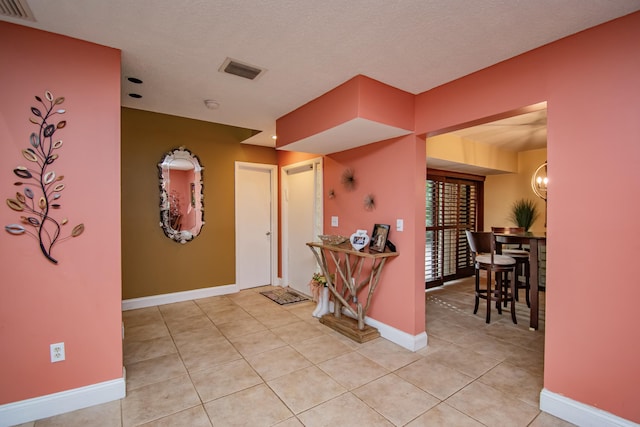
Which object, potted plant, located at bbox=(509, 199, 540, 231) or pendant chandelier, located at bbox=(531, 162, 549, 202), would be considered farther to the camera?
potted plant, located at bbox=(509, 199, 540, 231)

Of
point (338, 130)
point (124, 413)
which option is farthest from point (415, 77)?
point (124, 413)

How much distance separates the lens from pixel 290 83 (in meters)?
2.69

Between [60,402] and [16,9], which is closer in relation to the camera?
[16,9]

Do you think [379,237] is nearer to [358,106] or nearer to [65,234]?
[358,106]

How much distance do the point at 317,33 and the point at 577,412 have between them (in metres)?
2.94

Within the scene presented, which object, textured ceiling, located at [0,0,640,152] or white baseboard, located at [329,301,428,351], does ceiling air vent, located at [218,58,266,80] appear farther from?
white baseboard, located at [329,301,428,351]

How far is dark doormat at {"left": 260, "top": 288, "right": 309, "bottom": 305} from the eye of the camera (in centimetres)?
436

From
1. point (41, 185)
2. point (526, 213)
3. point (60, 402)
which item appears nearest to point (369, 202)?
point (41, 185)

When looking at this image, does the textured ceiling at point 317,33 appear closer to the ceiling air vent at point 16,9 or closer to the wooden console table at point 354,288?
the ceiling air vent at point 16,9

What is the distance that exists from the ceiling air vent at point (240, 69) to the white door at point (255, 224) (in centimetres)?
237

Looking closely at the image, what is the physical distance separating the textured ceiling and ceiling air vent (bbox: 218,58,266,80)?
0.17ft

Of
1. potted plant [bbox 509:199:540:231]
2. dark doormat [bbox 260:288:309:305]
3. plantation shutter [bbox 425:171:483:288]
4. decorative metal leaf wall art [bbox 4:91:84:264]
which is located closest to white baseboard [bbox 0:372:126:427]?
decorative metal leaf wall art [bbox 4:91:84:264]

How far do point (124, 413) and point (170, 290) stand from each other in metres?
2.38

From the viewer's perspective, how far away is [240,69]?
2451 millimetres
